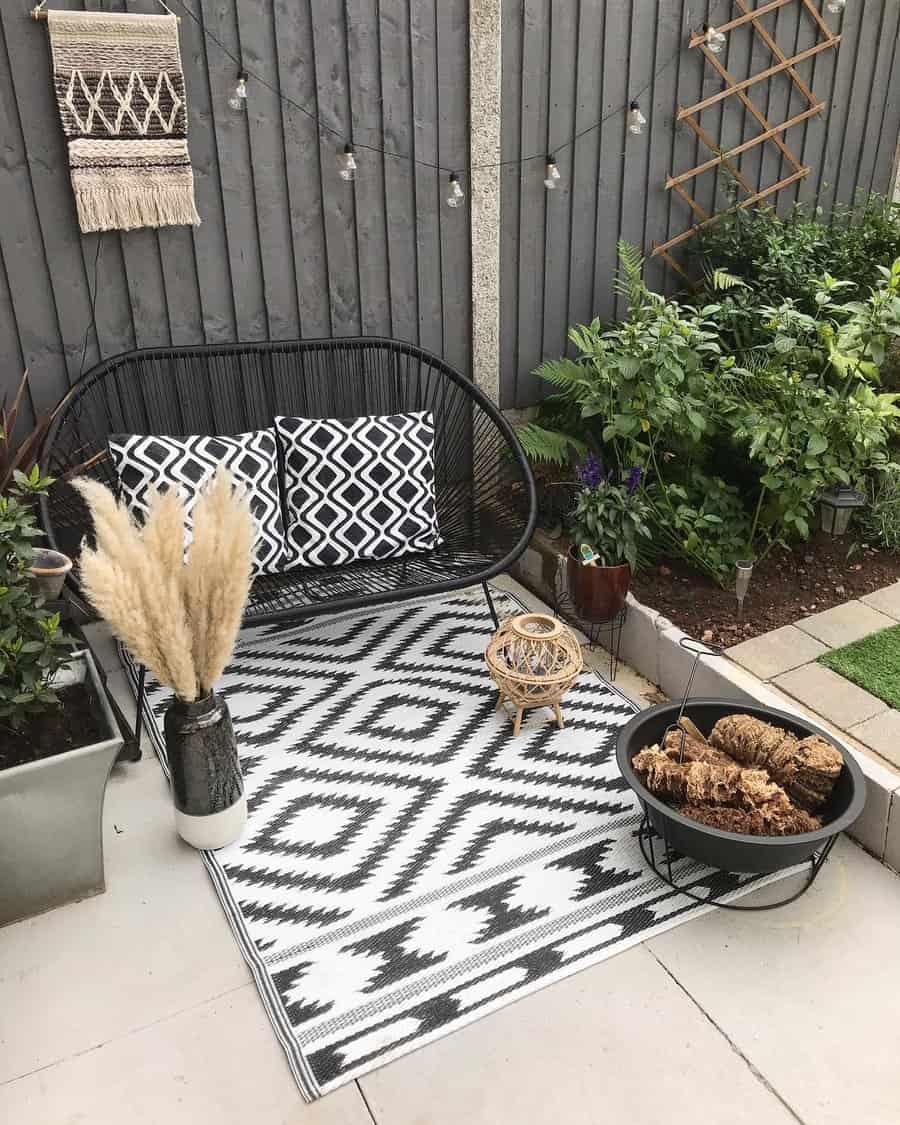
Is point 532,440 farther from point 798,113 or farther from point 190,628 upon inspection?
point 798,113

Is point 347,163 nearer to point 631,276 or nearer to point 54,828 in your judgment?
point 631,276

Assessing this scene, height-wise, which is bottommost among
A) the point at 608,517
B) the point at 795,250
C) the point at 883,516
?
the point at 883,516

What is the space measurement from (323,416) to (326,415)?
11mm

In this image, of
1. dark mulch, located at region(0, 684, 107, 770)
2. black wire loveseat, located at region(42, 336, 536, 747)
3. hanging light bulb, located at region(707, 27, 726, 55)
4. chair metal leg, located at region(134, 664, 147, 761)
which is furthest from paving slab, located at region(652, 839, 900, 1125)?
hanging light bulb, located at region(707, 27, 726, 55)

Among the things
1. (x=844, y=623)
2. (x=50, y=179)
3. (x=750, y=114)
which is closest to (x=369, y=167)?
(x=50, y=179)

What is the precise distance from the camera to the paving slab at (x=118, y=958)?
179cm

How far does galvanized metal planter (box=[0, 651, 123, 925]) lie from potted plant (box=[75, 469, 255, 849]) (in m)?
0.17

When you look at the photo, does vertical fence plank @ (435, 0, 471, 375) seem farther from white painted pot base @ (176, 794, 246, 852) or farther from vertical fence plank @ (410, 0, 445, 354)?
white painted pot base @ (176, 794, 246, 852)

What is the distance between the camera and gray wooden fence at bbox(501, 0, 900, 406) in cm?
333

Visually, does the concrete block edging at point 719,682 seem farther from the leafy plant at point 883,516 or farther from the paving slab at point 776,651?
the leafy plant at point 883,516

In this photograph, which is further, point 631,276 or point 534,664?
point 631,276

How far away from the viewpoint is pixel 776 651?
275 centimetres

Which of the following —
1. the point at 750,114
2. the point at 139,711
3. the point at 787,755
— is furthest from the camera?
the point at 750,114

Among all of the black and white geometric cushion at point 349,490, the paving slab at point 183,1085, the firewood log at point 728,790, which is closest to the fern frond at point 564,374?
the black and white geometric cushion at point 349,490
